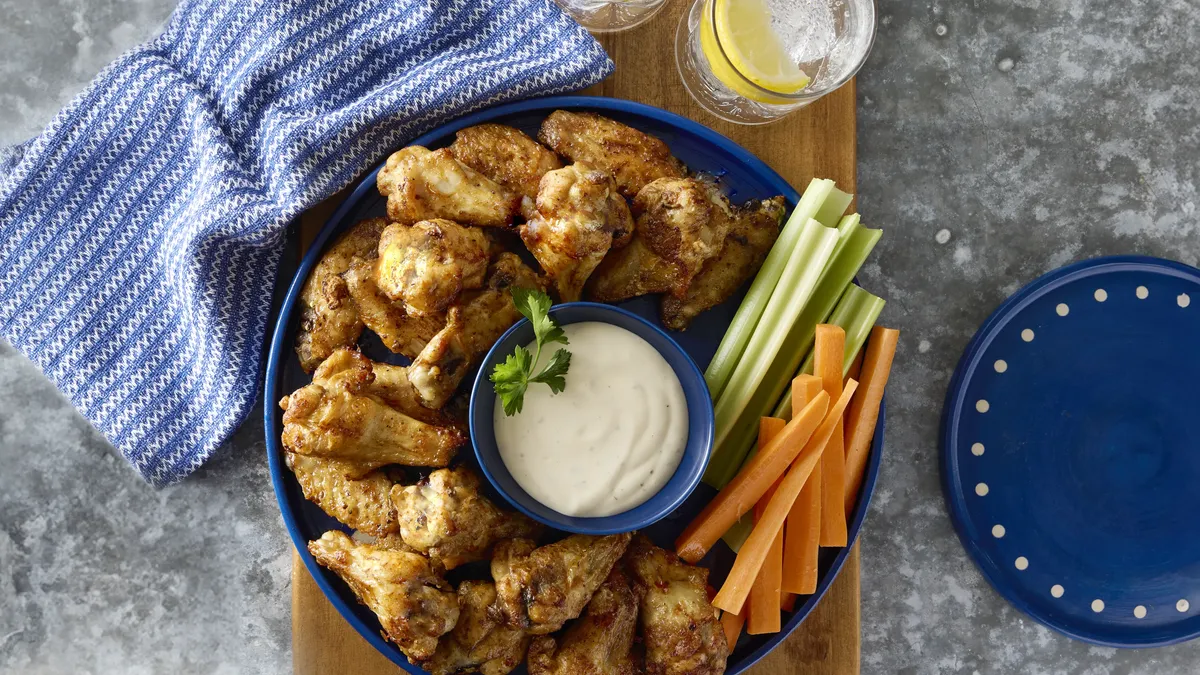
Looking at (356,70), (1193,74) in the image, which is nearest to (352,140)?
(356,70)

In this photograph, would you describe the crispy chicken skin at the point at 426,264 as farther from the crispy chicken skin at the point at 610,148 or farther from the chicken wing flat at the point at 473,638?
the chicken wing flat at the point at 473,638

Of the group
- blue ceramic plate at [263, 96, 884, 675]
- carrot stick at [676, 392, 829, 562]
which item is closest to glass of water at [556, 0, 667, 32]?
blue ceramic plate at [263, 96, 884, 675]

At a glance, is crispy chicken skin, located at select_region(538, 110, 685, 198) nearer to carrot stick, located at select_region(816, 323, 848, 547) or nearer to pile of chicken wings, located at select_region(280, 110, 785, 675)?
pile of chicken wings, located at select_region(280, 110, 785, 675)

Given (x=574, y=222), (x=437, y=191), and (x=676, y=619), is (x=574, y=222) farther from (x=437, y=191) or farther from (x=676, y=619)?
(x=676, y=619)

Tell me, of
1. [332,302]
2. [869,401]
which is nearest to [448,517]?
[332,302]

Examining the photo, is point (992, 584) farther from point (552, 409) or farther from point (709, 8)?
point (709, 8)

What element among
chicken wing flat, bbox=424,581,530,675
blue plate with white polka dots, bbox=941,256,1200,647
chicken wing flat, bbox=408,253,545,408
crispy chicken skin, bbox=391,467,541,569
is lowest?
blue plate with white polka dots, bbox=941,256,1200,647

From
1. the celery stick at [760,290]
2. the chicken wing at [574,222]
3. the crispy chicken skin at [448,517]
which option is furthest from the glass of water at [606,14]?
the crispy chicken skin at [448,517]
